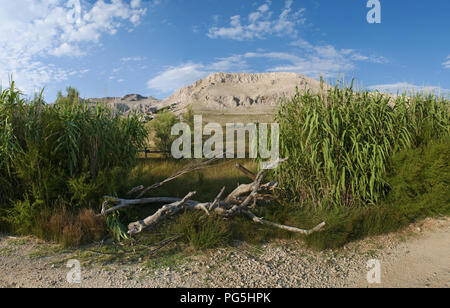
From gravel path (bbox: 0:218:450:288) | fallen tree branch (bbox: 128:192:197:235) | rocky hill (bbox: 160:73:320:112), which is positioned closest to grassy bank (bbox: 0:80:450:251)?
fallen tree branch (bbox: 128:192:197:235)

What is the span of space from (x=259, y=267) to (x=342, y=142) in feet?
7.09

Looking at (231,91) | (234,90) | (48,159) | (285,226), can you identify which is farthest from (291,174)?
(234,90)

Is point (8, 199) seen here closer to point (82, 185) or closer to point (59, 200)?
point (59, 200)

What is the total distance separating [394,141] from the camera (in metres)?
4.71

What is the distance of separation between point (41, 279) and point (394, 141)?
5011mm

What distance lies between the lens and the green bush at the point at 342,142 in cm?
437

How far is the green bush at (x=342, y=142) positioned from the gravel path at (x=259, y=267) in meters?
0.86

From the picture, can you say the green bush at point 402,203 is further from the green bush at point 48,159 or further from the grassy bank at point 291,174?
the green bush at point 48,159

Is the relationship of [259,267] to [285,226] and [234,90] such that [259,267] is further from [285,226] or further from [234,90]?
[234,90]

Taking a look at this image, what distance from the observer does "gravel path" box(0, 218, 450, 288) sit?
3.01 metres

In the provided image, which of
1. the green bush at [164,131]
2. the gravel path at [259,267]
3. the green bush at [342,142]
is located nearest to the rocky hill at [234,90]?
the green bush at [164,131]

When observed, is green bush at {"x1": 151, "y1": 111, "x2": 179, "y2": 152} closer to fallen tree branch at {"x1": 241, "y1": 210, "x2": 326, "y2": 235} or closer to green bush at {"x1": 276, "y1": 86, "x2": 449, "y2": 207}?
green bush at {"x1": 276, "y1": 86, "x2": 449, "y2": 207}

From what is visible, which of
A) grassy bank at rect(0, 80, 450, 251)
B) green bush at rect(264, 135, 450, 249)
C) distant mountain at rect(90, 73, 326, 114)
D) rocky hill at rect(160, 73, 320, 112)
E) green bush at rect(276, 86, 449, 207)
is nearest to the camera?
grassy bank at rect(0, 80, 450, 251)

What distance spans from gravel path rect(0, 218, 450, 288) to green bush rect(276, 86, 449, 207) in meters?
0.86
